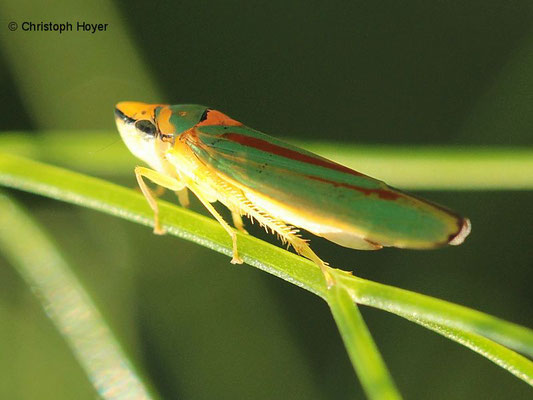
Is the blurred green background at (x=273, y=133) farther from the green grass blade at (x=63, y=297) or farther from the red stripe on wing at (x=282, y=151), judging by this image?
the red stripe on wing at (x=282, y=151)

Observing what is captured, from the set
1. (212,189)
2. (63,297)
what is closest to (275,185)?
(212,189)

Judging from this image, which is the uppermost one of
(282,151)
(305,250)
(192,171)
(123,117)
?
(123,117)

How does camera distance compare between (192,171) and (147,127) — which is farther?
(147,127)

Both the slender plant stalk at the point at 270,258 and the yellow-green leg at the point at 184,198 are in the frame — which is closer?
the slender plant stalk at the point at 270,258

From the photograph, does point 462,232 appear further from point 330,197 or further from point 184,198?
point 184,198

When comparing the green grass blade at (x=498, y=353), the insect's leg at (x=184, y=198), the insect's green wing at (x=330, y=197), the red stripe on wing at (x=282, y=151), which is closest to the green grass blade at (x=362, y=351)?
the green grass blade at (x=498, y=353)

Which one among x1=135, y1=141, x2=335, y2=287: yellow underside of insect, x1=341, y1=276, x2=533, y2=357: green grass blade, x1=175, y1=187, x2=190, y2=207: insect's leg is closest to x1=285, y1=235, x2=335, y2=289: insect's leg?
x1=135, y1=141, x2=335, y2=287: yellow underside of insect
